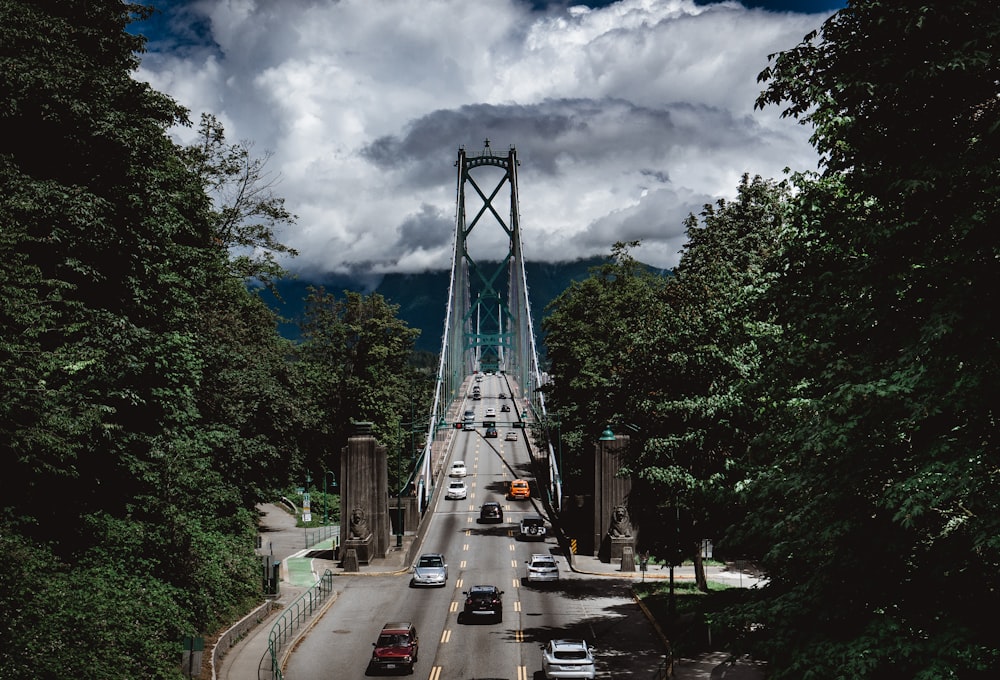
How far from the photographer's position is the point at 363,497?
4734cm

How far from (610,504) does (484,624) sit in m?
16.9

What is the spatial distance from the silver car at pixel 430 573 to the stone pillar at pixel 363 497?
6375mm

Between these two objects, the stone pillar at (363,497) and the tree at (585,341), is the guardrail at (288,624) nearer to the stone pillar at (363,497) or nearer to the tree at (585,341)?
the stone pillar at (363,497)

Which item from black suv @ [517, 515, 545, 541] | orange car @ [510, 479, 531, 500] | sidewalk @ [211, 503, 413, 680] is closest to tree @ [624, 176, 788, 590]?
sidewalk @ [211, 503, 413, 680]

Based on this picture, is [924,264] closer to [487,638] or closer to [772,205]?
[772,205]

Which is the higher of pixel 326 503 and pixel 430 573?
pixel 430 573

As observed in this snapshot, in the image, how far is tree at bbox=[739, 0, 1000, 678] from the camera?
9.02 metres

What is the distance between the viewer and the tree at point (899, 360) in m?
9.02

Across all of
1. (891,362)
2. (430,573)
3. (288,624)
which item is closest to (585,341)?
(430,573)

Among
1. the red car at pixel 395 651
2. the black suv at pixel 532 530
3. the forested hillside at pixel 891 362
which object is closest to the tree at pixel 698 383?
the forested hillside at pixel 891 362

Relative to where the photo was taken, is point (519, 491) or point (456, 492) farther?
point (456, 492)

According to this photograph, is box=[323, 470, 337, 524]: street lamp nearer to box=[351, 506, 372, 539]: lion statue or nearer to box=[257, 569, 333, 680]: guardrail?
box=[351, 506, 372, 539]: lion statue

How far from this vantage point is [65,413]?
2006 centimetres

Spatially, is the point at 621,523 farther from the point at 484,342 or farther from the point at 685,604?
the point at 484,342
